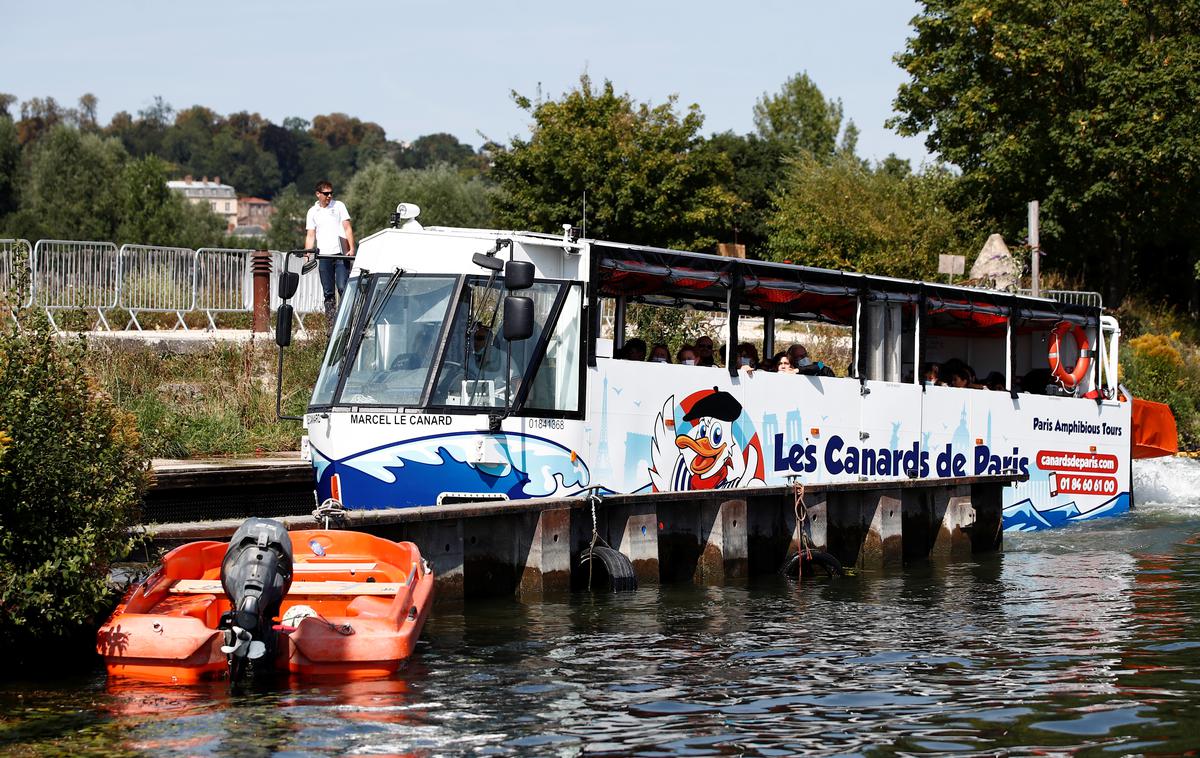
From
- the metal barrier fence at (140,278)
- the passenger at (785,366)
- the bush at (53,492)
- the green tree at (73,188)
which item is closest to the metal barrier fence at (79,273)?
the metal barrier fence at (140,278)

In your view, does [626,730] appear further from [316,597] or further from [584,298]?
[584,298]

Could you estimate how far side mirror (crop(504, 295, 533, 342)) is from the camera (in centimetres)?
1461

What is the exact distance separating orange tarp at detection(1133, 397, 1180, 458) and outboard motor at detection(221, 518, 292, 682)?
60.9ft

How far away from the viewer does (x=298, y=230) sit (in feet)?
333

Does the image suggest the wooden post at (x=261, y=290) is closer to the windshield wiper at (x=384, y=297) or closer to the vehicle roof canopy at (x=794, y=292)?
the vehicle roof canopy at (x=794, y=292)

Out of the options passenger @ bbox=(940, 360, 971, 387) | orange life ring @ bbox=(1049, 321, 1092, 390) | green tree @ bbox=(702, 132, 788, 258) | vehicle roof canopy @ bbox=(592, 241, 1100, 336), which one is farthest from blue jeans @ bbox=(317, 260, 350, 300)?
green tree @ bbox=(702, 132, 788, 258)

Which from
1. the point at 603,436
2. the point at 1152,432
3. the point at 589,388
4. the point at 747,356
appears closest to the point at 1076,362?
the point at 1152,432

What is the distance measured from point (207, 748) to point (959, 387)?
14831 millimetres

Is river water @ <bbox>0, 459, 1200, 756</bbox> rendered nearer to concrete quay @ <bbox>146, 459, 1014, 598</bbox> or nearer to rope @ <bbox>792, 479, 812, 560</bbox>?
concrete quay @ <bbox>146, 459, 1014, 598</bbox>

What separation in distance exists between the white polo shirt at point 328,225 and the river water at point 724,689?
23.6ft

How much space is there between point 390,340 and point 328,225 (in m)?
5.05

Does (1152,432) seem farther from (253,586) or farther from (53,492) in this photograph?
(53,492)

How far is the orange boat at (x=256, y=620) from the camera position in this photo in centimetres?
1025

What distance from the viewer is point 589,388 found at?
52.4ft
